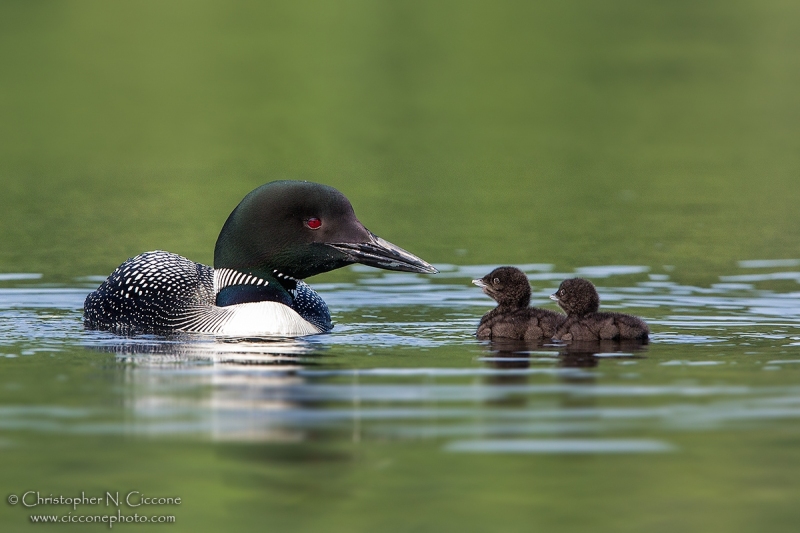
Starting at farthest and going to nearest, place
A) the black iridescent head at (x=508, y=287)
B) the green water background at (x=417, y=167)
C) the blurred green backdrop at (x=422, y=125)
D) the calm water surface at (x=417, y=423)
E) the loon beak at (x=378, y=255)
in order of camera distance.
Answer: the blurred green backdrop at (x=422, y=125) → the black iridescent head at (x=508, y=287) → the loon beak at (x=378, y=255) → the green water background at (x=417, y=167) → the calm water surface at (x=417, y=423)

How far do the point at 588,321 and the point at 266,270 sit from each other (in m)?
1.92

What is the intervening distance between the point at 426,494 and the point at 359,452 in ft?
1.69

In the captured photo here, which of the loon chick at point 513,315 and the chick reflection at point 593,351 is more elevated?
the loon chick at point 513,315

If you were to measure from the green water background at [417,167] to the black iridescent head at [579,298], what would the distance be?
3.46ft

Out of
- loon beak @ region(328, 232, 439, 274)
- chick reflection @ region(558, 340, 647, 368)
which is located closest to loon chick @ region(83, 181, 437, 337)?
loon beak @ region(328, 232, 439, 274)

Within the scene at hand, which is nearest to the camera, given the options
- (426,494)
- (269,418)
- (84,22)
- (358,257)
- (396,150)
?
(426,494)

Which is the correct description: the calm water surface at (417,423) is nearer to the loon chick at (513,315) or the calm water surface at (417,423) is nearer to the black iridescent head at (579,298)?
the loon chick at (513,315)

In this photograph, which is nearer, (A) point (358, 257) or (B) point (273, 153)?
(A) point (358, 257)

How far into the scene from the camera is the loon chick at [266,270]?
8.56m

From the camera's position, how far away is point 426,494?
521 centimetres

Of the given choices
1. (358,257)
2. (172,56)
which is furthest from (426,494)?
(172,56)

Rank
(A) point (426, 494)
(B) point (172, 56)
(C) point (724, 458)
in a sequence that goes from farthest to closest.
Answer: (B) point (172, 56), (C) point (724, 458), (A) point (426, 494)

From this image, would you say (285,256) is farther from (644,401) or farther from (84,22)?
(84,22)

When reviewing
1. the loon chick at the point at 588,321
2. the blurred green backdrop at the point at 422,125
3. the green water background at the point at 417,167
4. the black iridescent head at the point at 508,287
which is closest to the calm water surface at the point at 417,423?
the green water background at the point at 417,167
